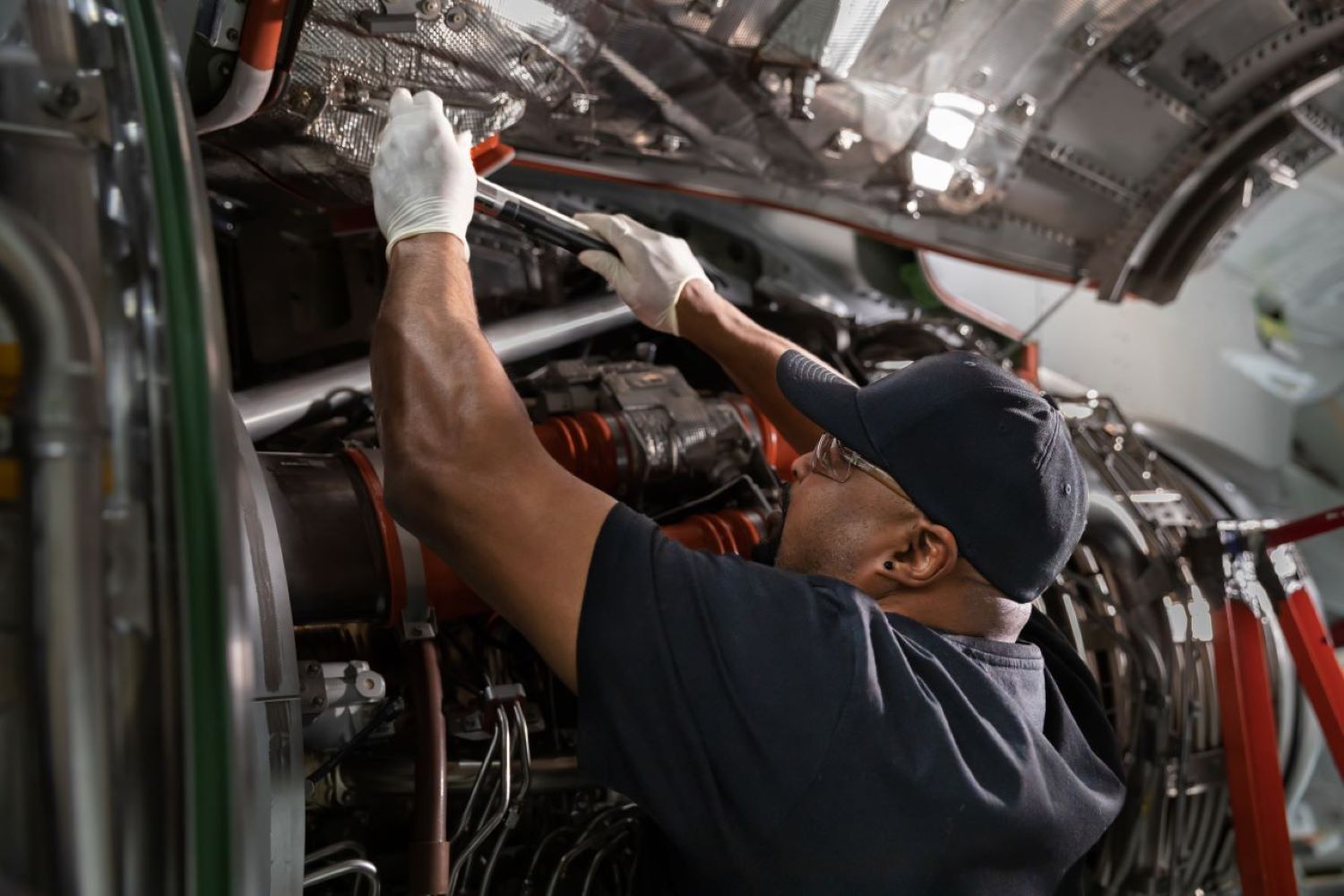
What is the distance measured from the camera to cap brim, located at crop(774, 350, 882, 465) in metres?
1.79

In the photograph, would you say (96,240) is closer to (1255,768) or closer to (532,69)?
(532,69)

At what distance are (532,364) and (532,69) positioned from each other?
765 mm

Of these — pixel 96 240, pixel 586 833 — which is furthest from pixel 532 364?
pixel 96 240

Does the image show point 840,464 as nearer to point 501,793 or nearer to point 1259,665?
point 501,793

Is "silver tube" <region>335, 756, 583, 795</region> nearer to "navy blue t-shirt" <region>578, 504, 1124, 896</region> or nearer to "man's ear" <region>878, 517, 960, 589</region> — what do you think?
"navy blue t-shirt" <region>578, 504, 1124, 896</region>

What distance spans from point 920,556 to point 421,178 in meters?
0.89

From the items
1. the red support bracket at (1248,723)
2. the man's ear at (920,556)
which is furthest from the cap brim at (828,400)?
the red support bracket at (1248,723)

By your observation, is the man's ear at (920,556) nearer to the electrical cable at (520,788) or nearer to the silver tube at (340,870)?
the electrical cable at (520,788)

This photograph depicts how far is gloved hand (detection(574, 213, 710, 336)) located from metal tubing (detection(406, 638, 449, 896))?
75 cm

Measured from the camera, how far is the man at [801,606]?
58.6 inches

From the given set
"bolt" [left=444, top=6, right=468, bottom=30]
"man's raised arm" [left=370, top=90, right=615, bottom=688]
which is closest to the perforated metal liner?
"bolt" [left=444, top=6, right=468, bottom=30]

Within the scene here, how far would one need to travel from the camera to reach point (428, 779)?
1831 millimetres

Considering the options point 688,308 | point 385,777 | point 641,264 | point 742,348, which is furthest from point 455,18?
point 385,777

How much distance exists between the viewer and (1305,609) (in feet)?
9.87
